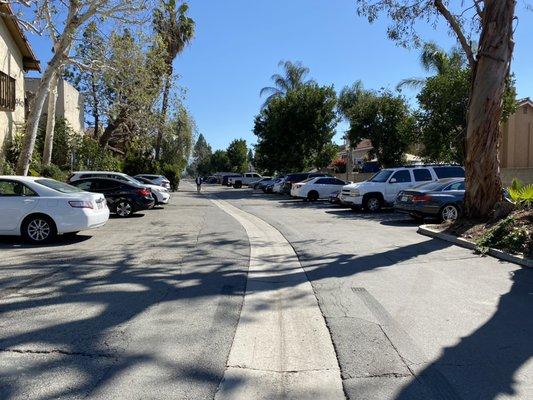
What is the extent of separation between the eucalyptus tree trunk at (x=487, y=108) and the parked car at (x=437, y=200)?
2787 mm

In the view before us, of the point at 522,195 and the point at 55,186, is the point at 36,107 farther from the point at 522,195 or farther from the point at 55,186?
the point at 522,195

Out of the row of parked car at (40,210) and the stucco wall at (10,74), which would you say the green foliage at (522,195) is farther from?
the stucco wall at (10,74)

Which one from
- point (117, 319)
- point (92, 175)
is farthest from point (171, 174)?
point (117, 319)

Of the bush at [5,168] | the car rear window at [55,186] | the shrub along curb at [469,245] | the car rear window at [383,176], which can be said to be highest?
the bush at [5,168]

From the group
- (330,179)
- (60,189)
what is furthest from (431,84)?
(60,189)

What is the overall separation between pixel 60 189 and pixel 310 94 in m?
33.2

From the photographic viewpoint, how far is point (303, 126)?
43.3 meters

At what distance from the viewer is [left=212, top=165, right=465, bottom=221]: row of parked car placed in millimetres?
15953

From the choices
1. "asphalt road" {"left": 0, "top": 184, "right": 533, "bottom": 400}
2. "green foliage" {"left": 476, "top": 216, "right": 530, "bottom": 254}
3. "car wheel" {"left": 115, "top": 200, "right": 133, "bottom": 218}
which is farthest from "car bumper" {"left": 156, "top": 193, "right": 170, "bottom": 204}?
"green foliage" {"left": 476, "top": 216, "right": 530, "bottom": 254}

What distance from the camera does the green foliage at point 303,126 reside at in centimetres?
4288

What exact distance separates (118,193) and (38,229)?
25.3ft

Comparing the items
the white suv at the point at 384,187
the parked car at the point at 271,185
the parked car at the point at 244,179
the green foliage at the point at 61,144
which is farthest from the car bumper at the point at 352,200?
the parked car at the point at 244,179

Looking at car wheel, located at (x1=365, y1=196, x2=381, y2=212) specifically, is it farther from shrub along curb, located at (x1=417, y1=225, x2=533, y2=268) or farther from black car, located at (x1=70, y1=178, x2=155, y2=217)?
black car, located at (x1=70, y1=178, x2=155, y2=217)

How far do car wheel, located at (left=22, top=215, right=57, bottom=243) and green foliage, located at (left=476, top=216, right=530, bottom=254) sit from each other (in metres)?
8.81
